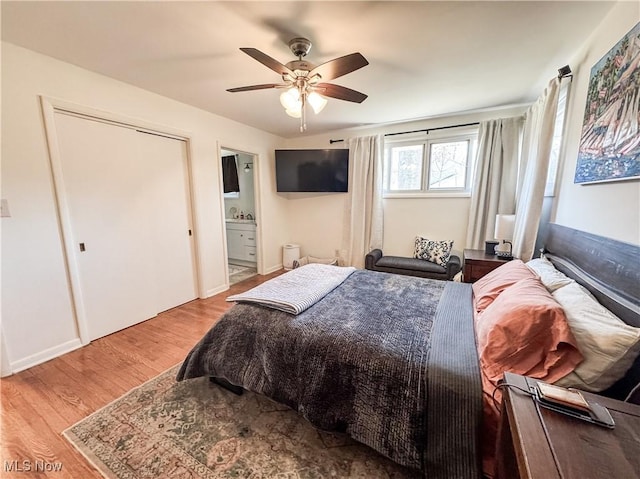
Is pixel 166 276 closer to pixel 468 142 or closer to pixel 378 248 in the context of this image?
pixel 378 248

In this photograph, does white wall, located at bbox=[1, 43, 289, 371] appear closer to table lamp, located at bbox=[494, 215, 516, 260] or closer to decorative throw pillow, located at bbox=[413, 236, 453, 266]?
decorative throw pillow, located at bbox=[413, 236, 453, 266]

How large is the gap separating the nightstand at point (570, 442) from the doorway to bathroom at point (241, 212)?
13.9ft

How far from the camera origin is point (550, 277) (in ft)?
5.15

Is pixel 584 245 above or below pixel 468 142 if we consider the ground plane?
below

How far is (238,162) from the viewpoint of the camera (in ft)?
16.6

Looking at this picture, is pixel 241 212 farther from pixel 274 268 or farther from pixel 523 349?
pixel 523 349

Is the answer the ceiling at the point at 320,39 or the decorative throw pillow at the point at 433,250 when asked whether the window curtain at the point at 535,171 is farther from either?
the decorative throw pillow at the point at 433,250

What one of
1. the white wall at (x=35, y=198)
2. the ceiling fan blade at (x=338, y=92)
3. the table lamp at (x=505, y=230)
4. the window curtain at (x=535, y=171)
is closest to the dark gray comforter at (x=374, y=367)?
the window curtain at (x=535, y=171)

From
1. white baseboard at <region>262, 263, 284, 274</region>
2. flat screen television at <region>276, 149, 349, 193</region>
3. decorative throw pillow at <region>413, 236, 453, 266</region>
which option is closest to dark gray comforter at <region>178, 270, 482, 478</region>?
decorative throw pillow at <region>413, 236, 453, 266</region>

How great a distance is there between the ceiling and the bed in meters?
1.42

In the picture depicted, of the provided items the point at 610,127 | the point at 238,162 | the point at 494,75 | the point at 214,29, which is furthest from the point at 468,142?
the point at 238,162

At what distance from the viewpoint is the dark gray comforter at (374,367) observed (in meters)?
1.09

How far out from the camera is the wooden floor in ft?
4.42

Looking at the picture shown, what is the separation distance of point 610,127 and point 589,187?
0.39 metres
